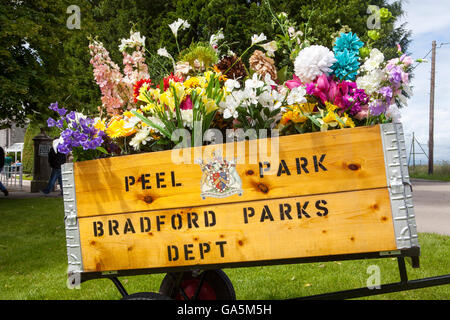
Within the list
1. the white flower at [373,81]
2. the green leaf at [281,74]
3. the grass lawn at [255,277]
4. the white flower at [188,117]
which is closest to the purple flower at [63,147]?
the white flower at [188,117]

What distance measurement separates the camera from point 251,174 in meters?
1.68

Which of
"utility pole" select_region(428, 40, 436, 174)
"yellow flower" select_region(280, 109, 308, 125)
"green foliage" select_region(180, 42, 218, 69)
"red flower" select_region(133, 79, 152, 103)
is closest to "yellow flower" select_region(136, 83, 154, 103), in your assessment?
"red flower" select_region(133, 79, 152, 103)

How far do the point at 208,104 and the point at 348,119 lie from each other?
0.60 meters

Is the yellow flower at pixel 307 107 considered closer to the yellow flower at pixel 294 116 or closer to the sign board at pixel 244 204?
the yellow flower at pixel 294 116

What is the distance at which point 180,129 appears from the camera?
1.82 meters

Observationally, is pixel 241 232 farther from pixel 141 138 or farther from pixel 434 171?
pixel 434 171

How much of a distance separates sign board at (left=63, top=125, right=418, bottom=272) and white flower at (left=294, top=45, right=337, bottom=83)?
12.6 inches

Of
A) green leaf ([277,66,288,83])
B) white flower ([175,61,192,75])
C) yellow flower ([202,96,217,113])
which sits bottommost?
yellow flower ([202,96,217,113])

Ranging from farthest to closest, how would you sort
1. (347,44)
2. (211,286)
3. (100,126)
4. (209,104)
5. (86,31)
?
(86,31)
(211,286)
(100,126)
(347,44)
(209,104)

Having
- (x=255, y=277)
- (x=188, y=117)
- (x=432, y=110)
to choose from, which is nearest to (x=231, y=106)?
(x=188, y=117)

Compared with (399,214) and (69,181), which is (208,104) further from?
(399,214)

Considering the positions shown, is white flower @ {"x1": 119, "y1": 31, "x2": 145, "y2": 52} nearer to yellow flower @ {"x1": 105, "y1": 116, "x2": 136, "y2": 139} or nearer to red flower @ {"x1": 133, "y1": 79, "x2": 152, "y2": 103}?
red flower @ {"x1": 133, "y1": 79, "x2": 152, "y2": 103}

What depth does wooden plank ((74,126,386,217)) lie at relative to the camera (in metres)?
→ 1.59

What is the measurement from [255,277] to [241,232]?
7.48 ft
